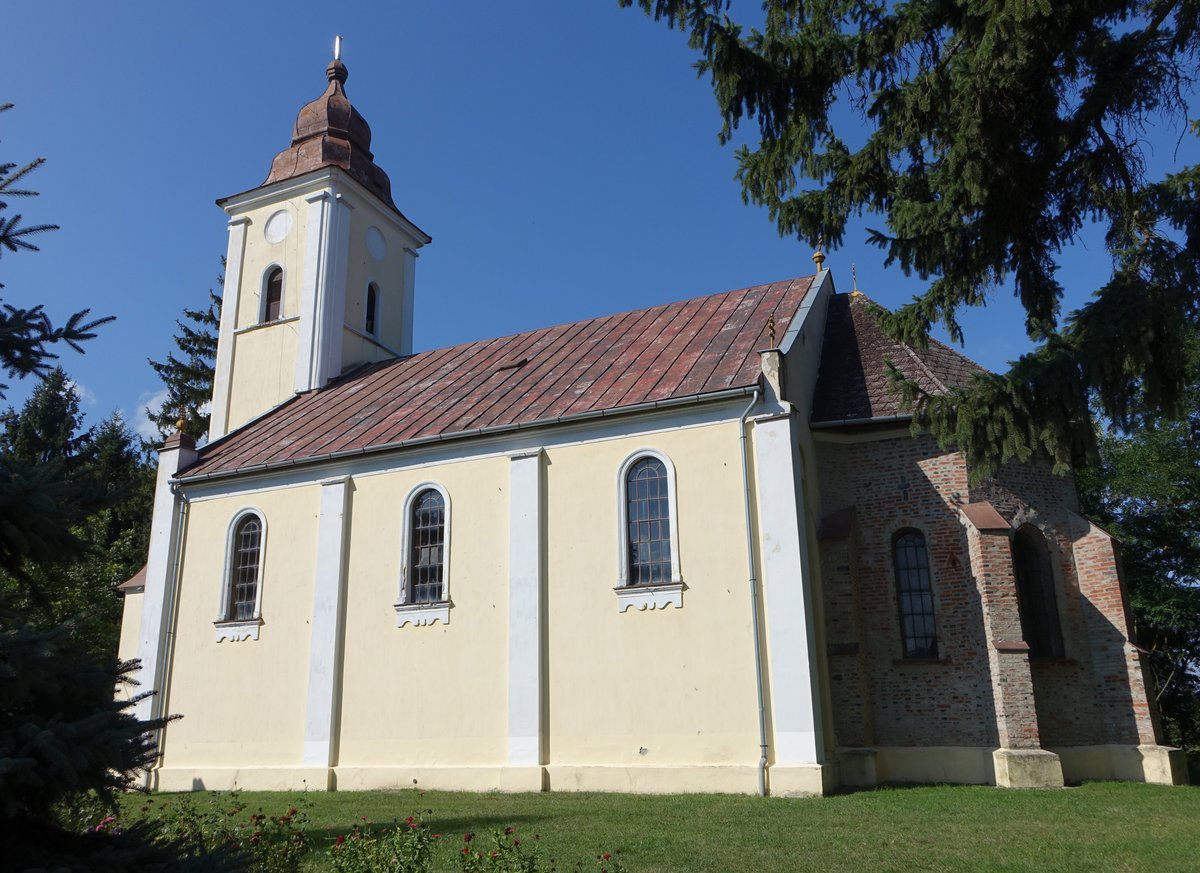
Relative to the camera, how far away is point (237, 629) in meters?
17.9

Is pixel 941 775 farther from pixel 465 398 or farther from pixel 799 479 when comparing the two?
pixel 465 398

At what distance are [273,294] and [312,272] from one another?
5.72 feet

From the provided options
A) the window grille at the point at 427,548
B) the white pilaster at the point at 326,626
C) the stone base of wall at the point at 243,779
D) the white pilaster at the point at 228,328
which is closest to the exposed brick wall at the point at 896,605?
the window grille at the point at 427,548

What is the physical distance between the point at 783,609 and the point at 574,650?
11.4 feet

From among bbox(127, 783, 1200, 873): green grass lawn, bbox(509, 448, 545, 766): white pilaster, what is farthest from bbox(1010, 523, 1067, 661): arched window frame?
bbox(509, 448, 545, 766): white pilaster

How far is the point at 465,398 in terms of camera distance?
18.5 m

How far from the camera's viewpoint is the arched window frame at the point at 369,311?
2448cm

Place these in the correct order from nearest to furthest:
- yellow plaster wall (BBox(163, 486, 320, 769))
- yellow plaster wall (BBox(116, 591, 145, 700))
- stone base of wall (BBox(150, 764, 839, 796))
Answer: stone base of wall (BBox(150, 764, 839, 796)), yellow plaster wall (BBox(163, 486, 320, 769)), yellow plaster wall (BBox(116, 591, 145, 700))

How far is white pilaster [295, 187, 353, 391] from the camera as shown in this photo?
2277 cm

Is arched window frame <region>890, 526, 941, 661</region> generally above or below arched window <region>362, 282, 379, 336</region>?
below

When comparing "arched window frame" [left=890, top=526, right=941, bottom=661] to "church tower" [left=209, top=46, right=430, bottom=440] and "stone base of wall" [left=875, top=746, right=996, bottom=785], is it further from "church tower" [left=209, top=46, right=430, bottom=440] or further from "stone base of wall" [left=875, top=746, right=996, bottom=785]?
"church tower" [left=209, top=46, right=430, bottom=440]

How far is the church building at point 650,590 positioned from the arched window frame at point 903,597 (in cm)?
6

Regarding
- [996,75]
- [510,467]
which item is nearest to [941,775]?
[510,467]

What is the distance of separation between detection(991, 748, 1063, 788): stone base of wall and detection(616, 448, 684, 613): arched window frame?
5.33m
